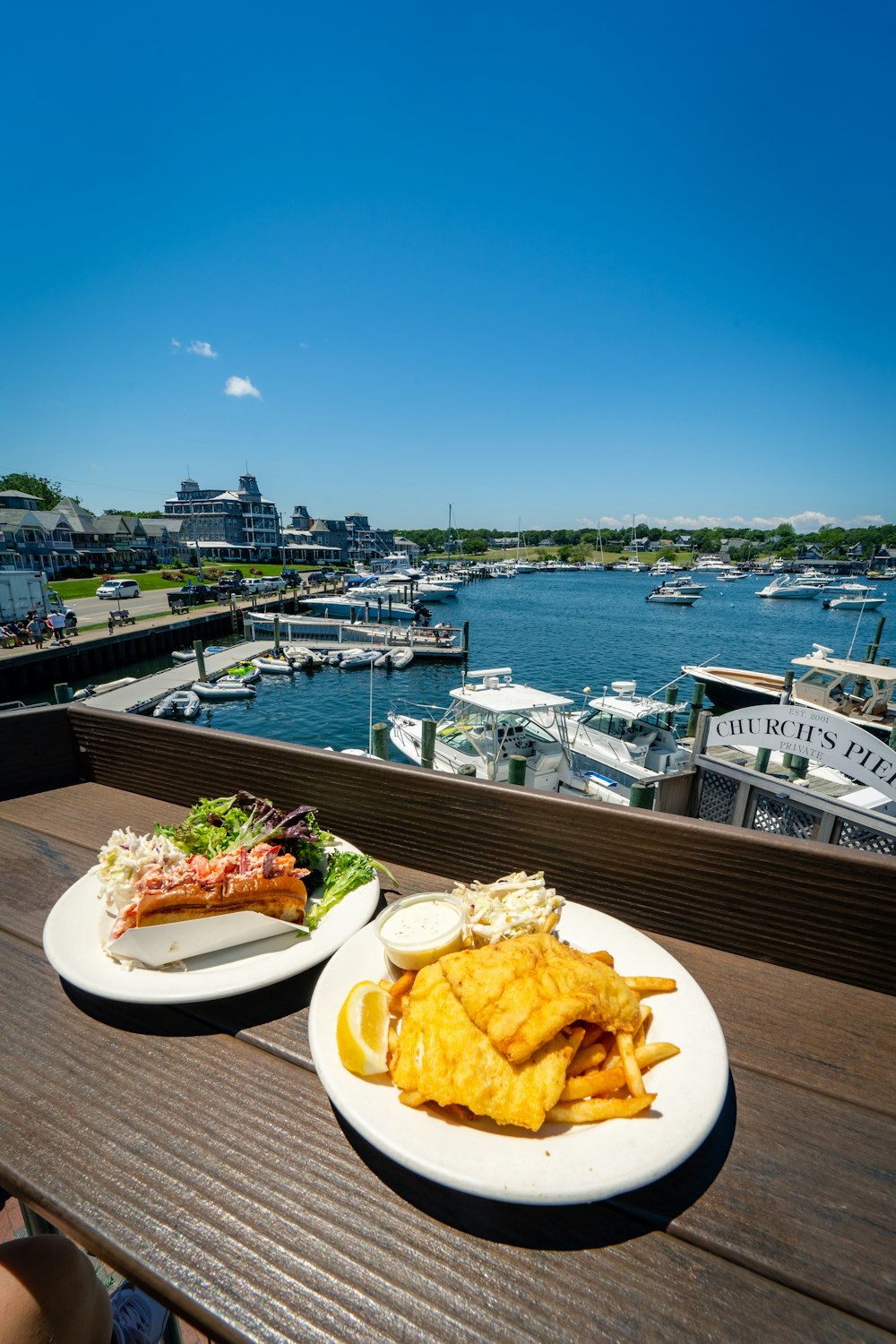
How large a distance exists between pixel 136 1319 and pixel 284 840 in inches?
56.8

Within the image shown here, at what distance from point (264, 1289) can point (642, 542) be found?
651 ft

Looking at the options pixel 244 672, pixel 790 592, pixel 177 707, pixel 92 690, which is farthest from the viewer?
pixel 790 592

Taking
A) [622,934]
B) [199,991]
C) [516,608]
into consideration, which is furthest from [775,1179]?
[516,608]

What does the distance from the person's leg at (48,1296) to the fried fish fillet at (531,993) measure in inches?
42.5

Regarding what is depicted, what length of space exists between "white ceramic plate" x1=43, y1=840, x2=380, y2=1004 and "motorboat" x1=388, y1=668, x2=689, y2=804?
10221 millimetres

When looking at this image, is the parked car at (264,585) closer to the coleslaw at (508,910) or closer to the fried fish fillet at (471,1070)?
the coleslaw at (508,910)

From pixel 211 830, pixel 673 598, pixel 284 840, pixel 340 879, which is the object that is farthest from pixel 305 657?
pixel 673 598

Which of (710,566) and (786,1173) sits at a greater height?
(786,1173)

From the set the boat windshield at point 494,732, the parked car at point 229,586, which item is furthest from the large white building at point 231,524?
the boat windshield at point 494,732

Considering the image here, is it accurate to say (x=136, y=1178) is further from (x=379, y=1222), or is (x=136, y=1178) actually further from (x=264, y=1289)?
(x=379, y=1222)

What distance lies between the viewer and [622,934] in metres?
1.85

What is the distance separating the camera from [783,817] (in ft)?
30.1

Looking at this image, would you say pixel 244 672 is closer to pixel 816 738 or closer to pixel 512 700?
pixel 512 700

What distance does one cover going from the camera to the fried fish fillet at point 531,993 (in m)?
1.31
